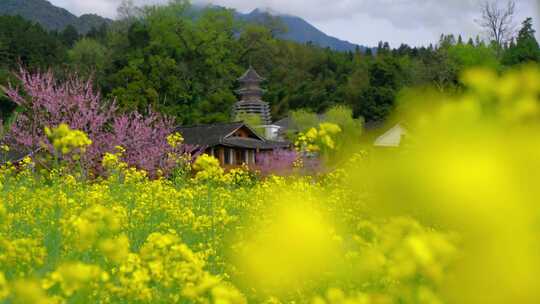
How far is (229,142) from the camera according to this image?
3123 centimetres

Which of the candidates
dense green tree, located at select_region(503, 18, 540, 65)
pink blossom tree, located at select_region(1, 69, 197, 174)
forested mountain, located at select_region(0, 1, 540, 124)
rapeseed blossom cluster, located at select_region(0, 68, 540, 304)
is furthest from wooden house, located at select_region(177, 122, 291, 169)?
rapeseed blossom cluster, located at select_region(0, 68, 540, 304)

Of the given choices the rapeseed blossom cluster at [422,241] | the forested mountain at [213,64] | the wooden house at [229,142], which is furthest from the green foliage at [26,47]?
the rapeseed blossom cluster at [422,241]

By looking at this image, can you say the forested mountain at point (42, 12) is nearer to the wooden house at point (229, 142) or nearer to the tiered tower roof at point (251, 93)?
the tiered tower roof at point (251, 93)

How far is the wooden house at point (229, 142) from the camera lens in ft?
102

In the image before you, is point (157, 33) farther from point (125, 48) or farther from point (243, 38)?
point (243, 38)

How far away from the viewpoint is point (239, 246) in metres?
4.28

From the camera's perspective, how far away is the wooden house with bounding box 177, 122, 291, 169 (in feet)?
102

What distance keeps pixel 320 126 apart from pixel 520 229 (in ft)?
7.14

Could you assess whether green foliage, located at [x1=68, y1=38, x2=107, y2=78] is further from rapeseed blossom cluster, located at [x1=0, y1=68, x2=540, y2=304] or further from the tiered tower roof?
rapeseed blossom cluster, located at [x1=0, y1=68, x2=540, y2=304]

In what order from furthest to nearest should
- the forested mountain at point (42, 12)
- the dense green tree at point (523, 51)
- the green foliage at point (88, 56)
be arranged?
1. the forested mountain at point (42, 12)
2. the green foliage at point (88, 56)
3. the dense green tree at point (523, 51)

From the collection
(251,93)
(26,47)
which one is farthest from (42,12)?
(251,93)

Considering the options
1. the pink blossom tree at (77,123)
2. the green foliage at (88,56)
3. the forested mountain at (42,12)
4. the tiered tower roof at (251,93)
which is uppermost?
the forested mountain at (42,12)

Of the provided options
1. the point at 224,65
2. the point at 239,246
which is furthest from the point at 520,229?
the point at 224,65

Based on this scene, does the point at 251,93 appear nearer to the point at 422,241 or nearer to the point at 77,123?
the point at 77,123
